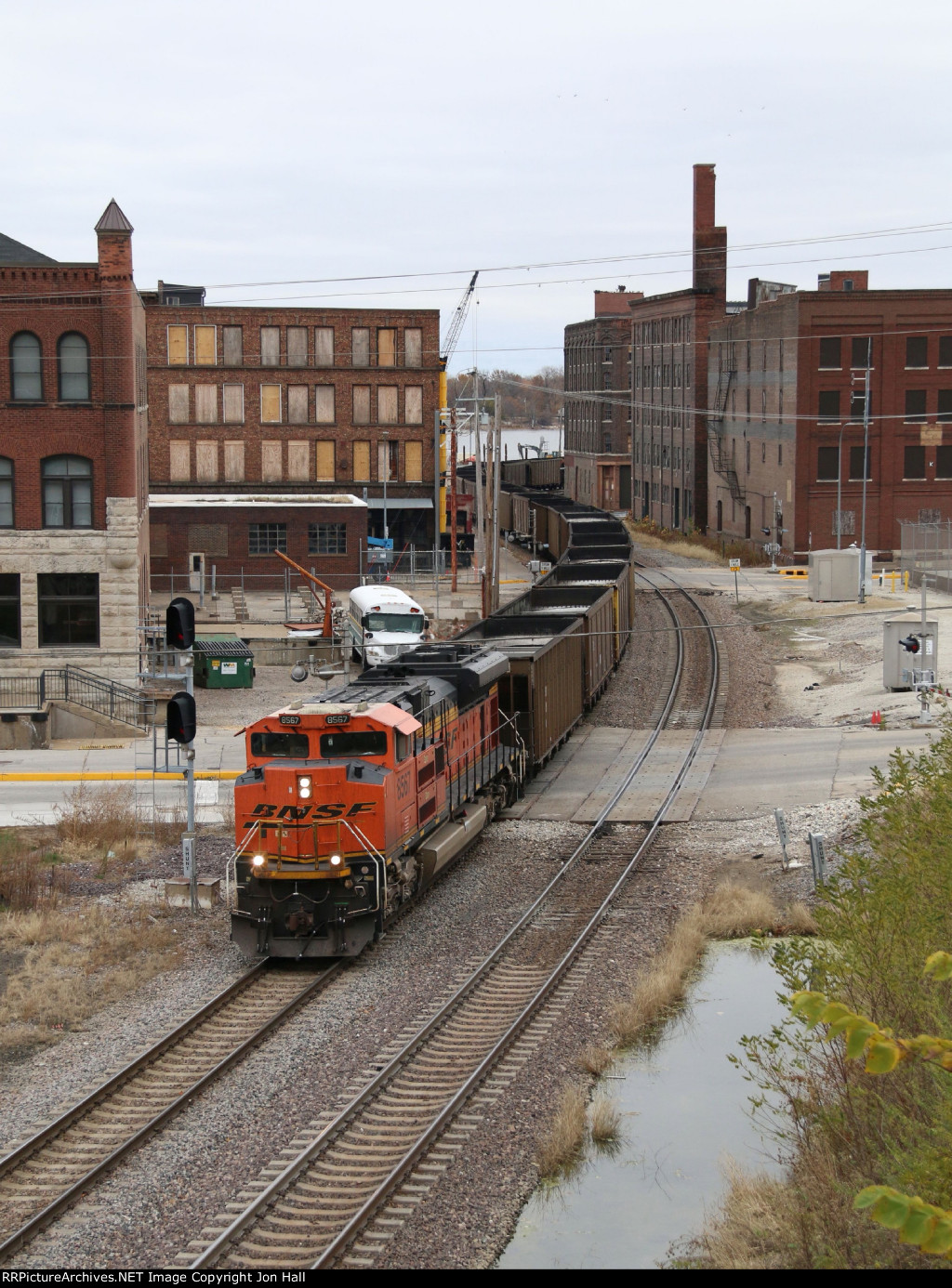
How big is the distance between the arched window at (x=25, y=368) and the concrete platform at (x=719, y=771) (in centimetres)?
1945

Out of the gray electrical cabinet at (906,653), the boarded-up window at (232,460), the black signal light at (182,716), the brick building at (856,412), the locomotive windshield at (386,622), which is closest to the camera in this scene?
the black signal light at (182,716)

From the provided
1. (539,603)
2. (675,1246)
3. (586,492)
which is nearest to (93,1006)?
(675,1246)

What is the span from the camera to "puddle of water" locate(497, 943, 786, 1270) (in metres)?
11.9

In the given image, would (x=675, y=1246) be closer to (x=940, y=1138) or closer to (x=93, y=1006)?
(x=940, y=1138)

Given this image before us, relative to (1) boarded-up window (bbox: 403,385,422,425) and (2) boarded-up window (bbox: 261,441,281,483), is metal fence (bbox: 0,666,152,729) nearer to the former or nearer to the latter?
(2) boarded-up window (bbox: 261,441,281,483)

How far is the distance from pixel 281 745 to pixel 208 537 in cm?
4940

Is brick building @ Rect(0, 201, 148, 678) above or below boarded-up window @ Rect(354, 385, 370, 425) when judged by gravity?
below

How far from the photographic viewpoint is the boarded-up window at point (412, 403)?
257ft

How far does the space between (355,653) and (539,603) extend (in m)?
9.84

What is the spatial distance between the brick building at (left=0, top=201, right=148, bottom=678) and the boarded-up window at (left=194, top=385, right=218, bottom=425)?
35.6 metres

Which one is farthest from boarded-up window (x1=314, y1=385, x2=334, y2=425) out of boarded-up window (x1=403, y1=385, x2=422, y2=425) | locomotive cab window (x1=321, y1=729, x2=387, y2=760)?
locomotive cab window (x1=321, y1=729, x2=387, y2=760)

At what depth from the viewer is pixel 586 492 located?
134m

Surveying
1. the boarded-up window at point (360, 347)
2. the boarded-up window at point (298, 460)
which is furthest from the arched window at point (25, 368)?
the boarded-up window at point (360, 347)

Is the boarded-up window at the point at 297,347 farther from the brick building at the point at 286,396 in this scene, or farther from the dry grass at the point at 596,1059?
the dry grass at the point at 596,1059
